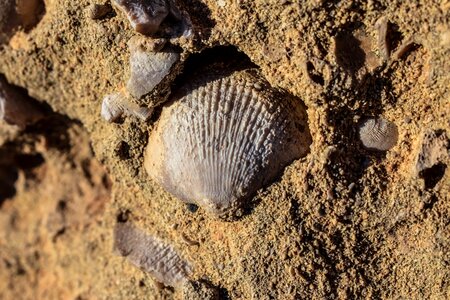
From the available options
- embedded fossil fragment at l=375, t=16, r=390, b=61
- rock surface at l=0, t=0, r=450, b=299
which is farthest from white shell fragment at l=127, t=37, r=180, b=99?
embedded fossil fragment at l=375, t=16, r=390, b=61

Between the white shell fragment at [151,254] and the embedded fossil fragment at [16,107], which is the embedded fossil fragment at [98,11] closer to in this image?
the embedded fossil fragment at [16,107]

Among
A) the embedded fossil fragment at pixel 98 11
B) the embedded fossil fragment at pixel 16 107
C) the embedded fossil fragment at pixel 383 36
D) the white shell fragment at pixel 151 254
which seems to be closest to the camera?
the embedded fossil fragment at pixel 383 36

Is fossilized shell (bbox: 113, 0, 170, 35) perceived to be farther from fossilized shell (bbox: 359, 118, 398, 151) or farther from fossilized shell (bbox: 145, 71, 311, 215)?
fossilized shell (bbox: 359, 118, 398, 151)

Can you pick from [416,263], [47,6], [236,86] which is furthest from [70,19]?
[416,263]

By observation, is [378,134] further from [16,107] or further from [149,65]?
[16,107]

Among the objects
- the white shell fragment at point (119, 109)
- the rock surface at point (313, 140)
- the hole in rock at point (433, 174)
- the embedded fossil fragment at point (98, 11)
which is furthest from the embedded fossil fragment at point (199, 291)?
the embedded fossil fragment at point (98, 11)

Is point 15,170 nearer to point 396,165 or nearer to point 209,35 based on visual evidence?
point 209,35
